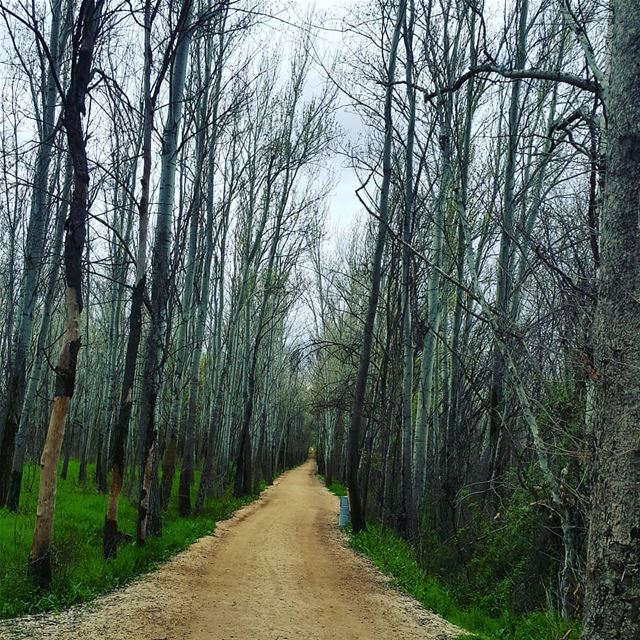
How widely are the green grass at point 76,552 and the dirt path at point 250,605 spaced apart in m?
0.21

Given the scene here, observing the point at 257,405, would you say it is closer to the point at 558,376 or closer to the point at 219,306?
the point at 219,306

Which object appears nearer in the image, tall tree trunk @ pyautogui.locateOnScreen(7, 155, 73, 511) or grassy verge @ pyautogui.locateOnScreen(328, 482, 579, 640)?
grassy verge @ pyautogui.locateOnScreen(328, 482, 579, 640)

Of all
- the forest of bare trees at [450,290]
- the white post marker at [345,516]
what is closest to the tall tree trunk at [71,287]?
the forest of bare trees at [450,290]

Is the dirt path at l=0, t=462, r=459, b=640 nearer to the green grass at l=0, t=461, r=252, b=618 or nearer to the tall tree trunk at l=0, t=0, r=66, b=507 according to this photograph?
the green grass at l=0, t=461, r=252, b=618

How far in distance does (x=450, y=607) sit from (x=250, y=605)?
2.35m

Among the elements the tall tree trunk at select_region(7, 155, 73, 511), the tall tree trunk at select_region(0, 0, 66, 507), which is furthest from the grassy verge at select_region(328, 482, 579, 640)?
the tall tree trunk at select_region(0, 0, 66, 507)

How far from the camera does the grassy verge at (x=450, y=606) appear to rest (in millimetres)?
5441

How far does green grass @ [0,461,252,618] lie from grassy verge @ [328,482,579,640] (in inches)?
127

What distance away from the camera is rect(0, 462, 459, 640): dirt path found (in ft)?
16.7

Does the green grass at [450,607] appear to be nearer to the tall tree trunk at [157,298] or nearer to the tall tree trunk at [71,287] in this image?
the tall tree trunk at [157,298]

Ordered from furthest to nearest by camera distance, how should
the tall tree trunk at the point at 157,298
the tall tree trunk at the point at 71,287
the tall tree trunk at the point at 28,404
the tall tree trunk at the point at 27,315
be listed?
the tall tree trunk at the point at 27,315, the tall tree trunk at the point at 28,404, the tall tree trunk at the point at 157,298, the tall tree trunk at the point at 71,287

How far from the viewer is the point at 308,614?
20.1ft

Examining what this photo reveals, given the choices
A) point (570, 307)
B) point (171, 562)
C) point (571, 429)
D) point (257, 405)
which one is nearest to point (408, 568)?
point (171, 562)

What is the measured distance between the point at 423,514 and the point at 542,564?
3883 mm
